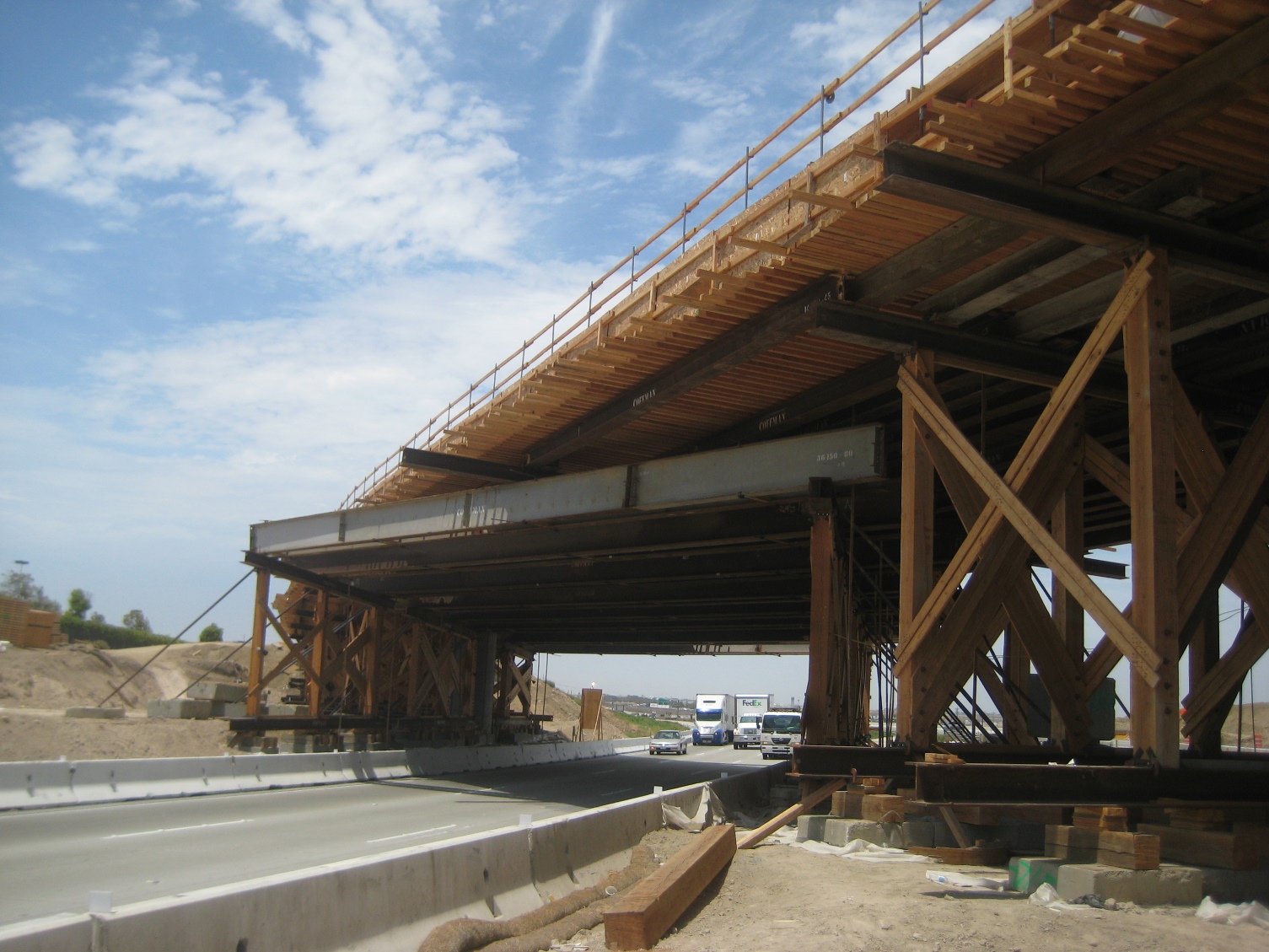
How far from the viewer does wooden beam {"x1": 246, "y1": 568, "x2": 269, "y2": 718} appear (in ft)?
92.1

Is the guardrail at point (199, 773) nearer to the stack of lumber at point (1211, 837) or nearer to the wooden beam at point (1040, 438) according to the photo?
the wooden beam at point (1040, 438)

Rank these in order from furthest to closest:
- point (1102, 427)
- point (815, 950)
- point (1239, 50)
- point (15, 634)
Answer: point (15, 634)
point (1102, 427)
point (1239, 50)
point (815, 950)

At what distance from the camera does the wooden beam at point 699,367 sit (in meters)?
13.7

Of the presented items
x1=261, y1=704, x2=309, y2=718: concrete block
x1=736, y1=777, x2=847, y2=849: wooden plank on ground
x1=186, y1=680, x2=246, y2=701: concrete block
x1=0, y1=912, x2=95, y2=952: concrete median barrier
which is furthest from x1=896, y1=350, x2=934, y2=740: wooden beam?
x1=261, y1=704, x2=309, y2=718: concrete block

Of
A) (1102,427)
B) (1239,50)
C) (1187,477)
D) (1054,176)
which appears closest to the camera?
(1239,50)

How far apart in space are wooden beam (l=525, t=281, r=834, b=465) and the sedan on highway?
107 feet

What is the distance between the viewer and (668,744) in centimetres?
→ 5278

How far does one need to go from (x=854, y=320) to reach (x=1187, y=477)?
416 cm

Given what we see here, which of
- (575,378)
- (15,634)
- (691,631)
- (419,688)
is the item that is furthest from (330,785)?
(15,634)

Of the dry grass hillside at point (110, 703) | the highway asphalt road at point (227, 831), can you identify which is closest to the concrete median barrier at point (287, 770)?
the highway asphalt road at point (227, 831)

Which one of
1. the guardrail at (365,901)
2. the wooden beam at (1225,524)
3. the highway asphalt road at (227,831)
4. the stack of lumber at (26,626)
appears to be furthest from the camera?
the stack of lumber at (26,626)

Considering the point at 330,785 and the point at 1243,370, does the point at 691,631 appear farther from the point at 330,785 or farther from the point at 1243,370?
the point at 1243,370

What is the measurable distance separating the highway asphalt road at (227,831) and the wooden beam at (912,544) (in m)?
5.60

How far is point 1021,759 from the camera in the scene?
12516 millimetres
